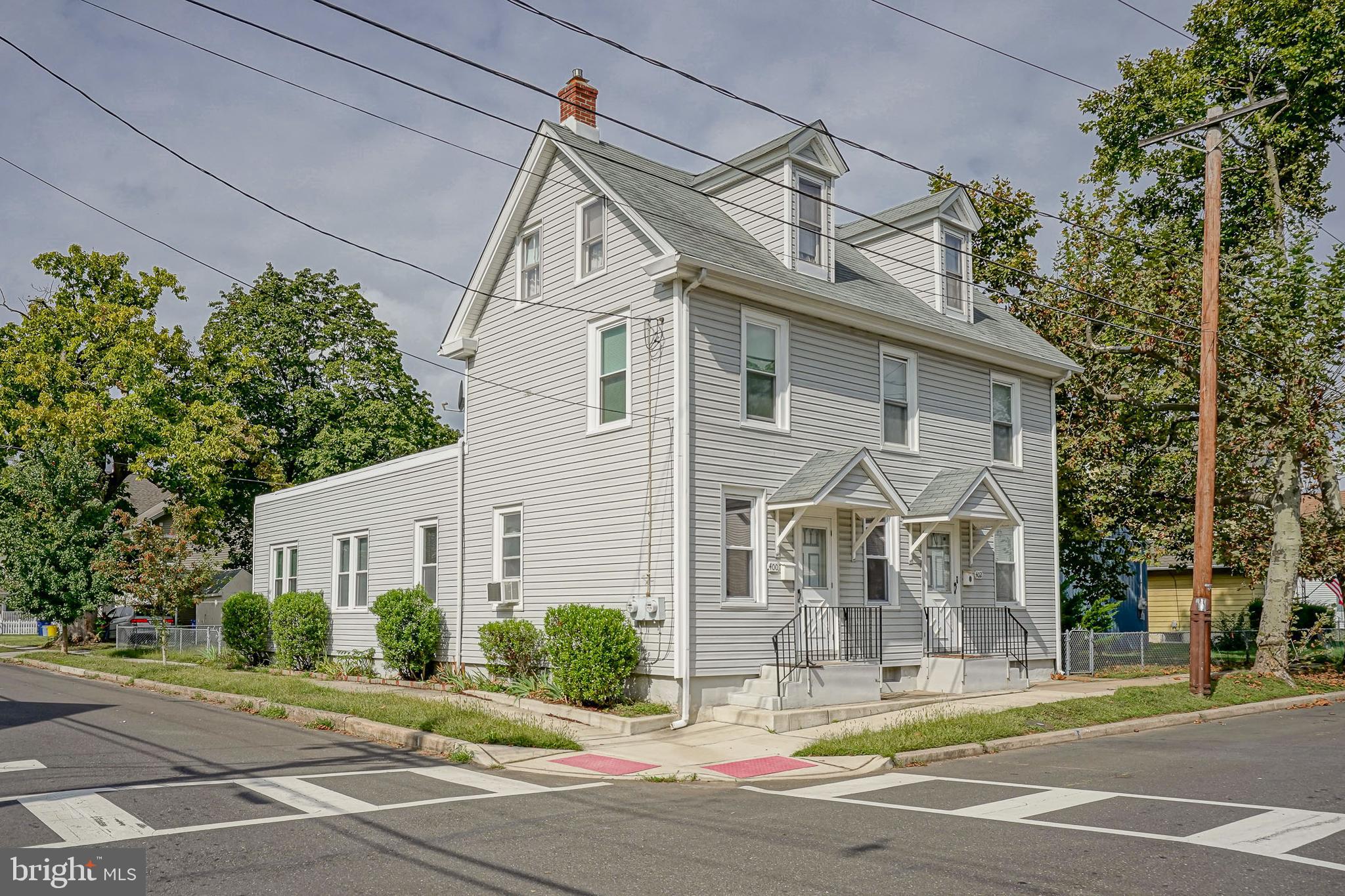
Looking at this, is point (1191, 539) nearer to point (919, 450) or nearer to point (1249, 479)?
point (1249, 479)

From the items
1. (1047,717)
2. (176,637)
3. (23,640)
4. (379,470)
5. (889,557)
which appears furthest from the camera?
(23,640)

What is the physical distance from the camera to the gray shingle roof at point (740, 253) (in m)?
16.0

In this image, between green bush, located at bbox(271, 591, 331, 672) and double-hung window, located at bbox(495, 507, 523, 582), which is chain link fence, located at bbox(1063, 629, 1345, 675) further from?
green bush, located at bbox(271, 591, 331, 672)

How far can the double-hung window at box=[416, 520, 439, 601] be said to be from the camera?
2033 cm

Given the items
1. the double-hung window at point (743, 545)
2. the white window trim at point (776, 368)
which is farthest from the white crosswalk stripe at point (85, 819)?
the white window trim at point (776, 368)

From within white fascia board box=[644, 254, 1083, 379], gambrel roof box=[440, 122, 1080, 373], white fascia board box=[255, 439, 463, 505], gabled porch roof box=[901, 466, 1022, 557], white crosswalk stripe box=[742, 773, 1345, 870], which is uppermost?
gambrel roof box=[440, 122, 1080, 373]

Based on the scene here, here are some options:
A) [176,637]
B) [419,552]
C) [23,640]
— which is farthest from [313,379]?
[419,552]

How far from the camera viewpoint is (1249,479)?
21.3 metres

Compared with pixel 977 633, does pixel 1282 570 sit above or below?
above

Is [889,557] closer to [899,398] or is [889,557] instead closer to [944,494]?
[944,494]

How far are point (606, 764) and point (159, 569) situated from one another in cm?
2019

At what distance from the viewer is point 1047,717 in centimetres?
1430

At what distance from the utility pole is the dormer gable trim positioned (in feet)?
31.6

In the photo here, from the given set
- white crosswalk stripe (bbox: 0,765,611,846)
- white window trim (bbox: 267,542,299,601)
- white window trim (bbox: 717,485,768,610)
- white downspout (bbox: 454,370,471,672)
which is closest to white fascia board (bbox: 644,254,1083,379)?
white window trim (bbox: 717,485,768,610)
